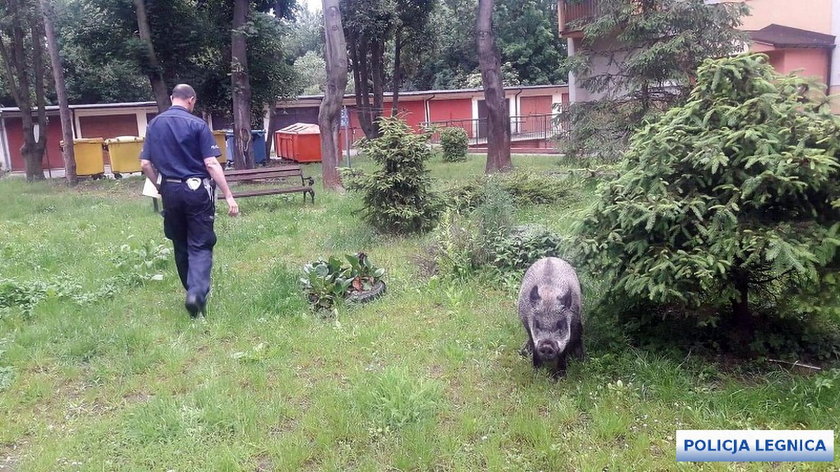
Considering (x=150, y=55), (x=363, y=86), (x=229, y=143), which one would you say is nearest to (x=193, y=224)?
(x=150, y=55)

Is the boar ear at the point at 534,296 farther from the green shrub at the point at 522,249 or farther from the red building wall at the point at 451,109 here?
the red building wall at the point at 451,109

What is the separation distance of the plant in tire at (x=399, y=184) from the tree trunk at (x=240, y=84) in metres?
10.0

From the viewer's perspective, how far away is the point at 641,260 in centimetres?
432

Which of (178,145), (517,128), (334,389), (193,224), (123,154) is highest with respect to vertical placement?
(517,128)

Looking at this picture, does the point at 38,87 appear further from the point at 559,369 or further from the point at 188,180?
the point at 559,369

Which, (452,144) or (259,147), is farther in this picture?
(259,147)

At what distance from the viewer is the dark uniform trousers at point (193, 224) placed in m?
6.10

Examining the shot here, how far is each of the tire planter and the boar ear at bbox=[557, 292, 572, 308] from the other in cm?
247

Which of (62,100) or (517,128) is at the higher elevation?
(62,100)

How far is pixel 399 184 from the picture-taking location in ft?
30.4

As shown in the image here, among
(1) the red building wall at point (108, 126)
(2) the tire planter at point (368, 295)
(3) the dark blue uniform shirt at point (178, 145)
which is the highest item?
(1) the red building wall at point (108, 126)

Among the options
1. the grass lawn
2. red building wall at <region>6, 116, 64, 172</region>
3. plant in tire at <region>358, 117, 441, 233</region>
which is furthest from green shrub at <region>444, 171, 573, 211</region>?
red building wall at <region>6, 116, 64, 172</region>

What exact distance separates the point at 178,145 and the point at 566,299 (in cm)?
375

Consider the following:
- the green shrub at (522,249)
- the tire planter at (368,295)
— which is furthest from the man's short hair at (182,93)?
the green shrub at (522,249)
